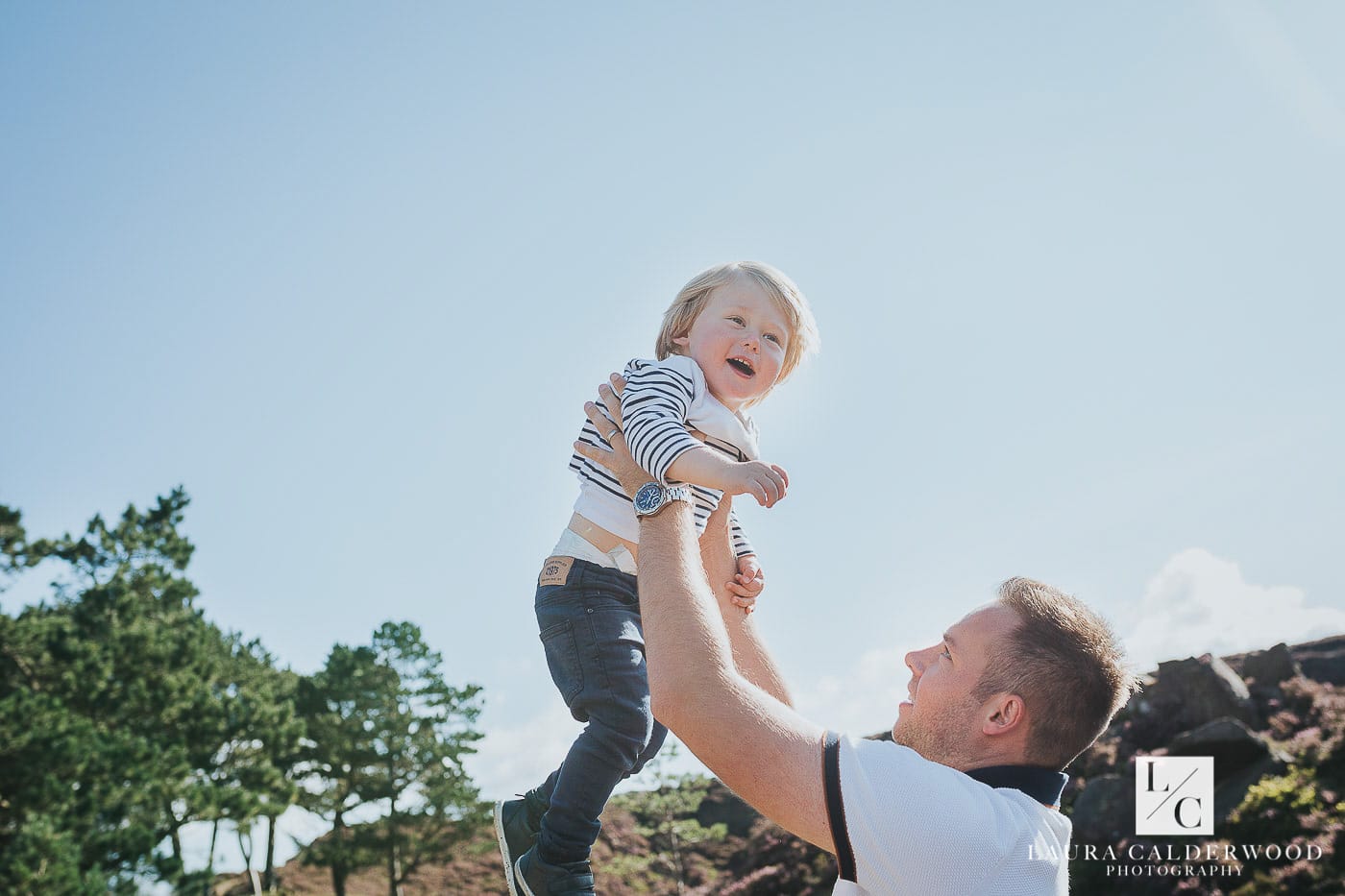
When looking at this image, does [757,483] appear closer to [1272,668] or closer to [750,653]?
[750,653]

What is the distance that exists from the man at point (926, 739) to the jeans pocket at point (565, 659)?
575mm

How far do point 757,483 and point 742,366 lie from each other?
2.42ft

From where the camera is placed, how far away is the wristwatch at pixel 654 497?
8.39ft

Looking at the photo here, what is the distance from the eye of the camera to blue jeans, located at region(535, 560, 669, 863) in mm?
2959

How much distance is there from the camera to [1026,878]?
2.30 m

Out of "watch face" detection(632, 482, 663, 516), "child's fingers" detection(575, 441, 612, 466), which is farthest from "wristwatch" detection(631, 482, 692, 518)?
"child's fingers" detection(575, 441, 612, 466)

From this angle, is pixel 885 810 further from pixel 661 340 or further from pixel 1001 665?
pixel 661 340

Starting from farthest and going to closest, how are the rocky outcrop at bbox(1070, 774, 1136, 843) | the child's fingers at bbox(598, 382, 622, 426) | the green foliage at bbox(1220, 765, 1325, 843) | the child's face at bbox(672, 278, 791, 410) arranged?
the rocky outcrop at bbox(1070, 774, 1136, 843) → the green foliage at bbox(1220, 765, 1325, 843) → the child's face at bbox(672, 278, 791, 410) → the child's fingers at bbox(598, 382, 622, 426)

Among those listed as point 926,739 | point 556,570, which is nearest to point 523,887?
point 556,570

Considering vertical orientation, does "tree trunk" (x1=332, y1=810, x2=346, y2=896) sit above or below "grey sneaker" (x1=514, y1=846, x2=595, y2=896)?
above

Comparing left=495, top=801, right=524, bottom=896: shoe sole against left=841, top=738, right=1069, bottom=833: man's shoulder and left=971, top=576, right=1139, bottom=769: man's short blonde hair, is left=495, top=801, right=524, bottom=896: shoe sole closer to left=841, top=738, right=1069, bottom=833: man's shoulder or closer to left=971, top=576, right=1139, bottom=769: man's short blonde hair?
left=841, top=738, right=1069, bottom=833: man's shoulder

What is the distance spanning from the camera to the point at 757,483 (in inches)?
102

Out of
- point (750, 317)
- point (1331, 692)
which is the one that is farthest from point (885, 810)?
point (1331, 692)

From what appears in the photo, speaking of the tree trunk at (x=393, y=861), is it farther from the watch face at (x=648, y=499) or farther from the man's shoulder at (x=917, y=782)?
the man's shoulder at (x=917, y=782)
